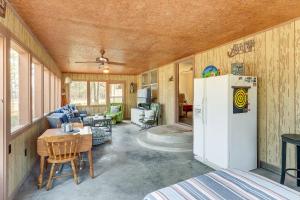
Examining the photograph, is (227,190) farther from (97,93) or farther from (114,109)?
(97,93)

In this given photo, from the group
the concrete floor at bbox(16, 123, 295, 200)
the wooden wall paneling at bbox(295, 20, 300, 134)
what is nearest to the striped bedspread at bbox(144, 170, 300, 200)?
the concrete floor at bbox(16, 123, 295, 200)

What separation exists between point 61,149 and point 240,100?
9.78 feet

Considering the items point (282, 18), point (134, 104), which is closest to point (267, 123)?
point (282, 18)

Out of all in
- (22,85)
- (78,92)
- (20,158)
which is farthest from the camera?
(78,92)

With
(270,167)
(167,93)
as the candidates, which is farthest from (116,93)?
(270,167)

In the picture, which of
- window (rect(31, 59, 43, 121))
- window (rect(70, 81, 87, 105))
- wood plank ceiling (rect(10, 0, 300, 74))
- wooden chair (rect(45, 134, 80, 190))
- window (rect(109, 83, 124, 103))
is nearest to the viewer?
wood plank ceiling (rect(10, 0, 300, 74))

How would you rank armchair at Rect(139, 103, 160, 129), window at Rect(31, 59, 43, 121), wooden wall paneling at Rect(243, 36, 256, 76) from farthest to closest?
armchair at Rect(139, 103, 160, 129)
window at Rect(31, 59, 43, 121)
wooden wall paneling at Rect(243, 36, 256, 76)

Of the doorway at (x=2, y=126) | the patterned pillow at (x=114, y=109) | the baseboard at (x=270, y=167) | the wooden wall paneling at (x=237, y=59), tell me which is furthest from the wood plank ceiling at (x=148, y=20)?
the patterned pillow at (x=114, y=109)

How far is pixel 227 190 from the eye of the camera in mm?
1267

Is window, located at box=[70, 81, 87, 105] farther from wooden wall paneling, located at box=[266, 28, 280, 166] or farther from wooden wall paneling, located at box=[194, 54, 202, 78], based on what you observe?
wooden wall paneling, located at box=[266, 28, 280, 166]

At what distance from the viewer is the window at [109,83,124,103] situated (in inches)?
380

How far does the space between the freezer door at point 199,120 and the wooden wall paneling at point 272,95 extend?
3.63ft

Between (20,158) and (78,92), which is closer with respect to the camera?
(20,158)

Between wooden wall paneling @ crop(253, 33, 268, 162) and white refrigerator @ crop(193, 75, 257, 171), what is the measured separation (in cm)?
12
